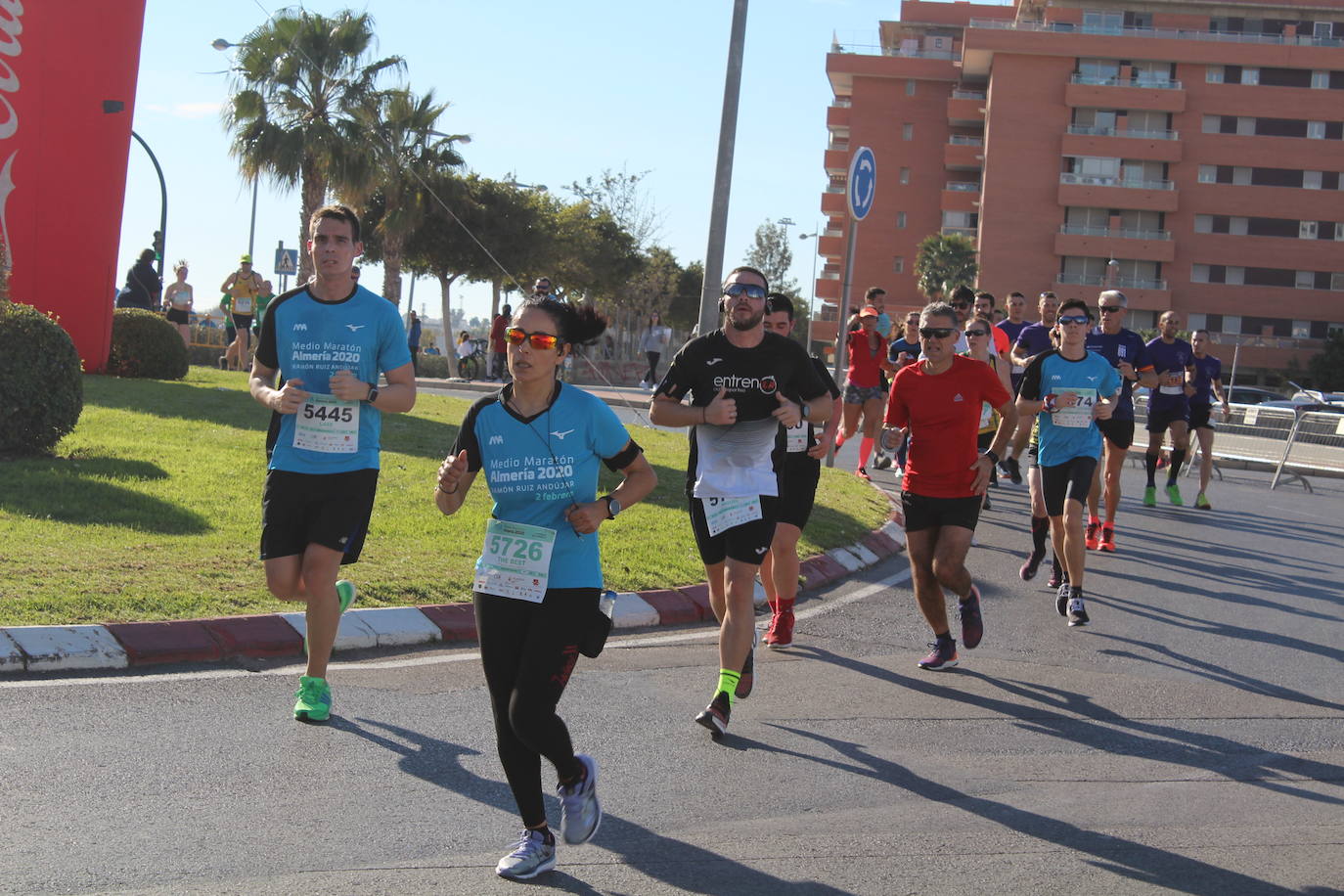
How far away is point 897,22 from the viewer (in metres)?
90.6

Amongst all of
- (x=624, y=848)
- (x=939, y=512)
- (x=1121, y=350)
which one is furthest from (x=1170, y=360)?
(x=624, y=848)

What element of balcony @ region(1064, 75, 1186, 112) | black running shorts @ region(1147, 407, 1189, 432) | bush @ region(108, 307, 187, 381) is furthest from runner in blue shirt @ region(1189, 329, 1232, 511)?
balcony @ region(1064, 75, 1186, 112)

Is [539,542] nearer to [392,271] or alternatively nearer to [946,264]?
[392,271]

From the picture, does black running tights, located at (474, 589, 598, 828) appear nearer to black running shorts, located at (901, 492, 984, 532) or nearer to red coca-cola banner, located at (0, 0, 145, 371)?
black running shorts, located at (901, 492, 984, 532)

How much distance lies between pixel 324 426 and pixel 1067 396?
17.9 ft

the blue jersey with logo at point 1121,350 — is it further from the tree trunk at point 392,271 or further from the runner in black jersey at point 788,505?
the tree trunk at point 392,271

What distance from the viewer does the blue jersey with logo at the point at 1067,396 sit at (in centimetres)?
958

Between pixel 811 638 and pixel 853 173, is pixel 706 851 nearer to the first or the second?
pixel 811 638

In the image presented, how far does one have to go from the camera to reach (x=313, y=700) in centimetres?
595

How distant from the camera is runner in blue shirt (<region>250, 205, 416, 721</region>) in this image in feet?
19.3

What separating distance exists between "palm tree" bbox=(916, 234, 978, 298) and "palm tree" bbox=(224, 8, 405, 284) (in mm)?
45153

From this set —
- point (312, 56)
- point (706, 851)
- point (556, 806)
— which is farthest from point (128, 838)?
point (312, 56)

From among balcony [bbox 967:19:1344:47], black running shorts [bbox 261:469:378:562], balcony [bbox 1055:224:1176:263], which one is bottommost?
black running shorts [bbox 261:469:378:562]

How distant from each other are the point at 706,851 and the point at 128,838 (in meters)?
1.83
